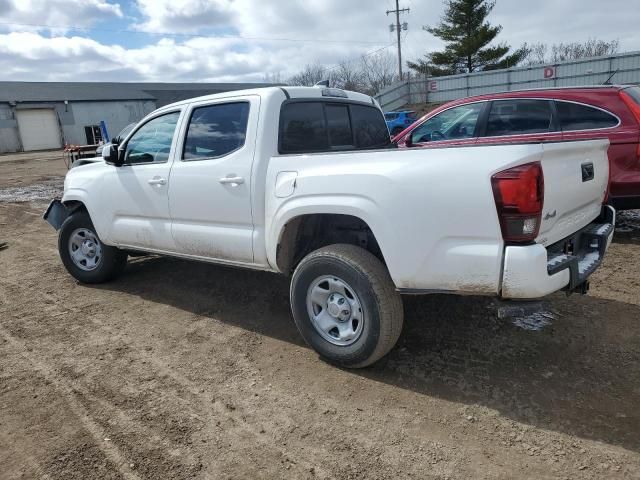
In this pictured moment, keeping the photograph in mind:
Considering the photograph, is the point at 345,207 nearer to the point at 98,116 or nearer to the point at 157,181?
the point at 157,181

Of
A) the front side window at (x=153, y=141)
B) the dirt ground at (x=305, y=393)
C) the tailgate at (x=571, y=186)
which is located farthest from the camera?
the front side window at (x=153, y=141)

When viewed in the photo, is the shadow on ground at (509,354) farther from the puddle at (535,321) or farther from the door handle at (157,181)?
the door handle at (157,181)

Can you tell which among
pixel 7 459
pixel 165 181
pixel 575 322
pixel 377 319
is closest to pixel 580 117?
pixel 575 322

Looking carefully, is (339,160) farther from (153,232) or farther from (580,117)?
(580,117)

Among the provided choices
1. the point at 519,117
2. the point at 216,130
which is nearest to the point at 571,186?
the point at 216,130

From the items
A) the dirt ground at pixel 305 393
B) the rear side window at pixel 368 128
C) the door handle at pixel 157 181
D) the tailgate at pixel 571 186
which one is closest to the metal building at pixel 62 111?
the dirt ground at pixel 305 393

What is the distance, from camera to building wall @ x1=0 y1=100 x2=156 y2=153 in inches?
1597

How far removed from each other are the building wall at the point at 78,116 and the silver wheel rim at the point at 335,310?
4520cm

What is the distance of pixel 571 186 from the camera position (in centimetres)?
319

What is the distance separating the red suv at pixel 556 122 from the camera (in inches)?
227

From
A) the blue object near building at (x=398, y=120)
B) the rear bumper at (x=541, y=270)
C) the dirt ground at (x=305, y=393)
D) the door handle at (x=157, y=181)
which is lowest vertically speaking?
the dirt ground at (x=305, y=393)

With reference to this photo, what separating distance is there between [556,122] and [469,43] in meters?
39.8

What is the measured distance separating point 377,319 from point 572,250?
146 centimetres

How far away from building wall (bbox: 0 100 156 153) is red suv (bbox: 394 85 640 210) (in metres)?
43.1
